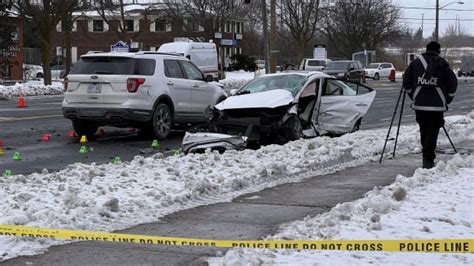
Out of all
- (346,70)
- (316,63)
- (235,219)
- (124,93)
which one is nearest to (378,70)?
(316,63)

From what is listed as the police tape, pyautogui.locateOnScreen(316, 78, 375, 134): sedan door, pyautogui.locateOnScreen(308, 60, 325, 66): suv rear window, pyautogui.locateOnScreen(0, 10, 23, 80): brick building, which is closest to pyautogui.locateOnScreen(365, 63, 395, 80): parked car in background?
pyautogui.locateOnScreen(308, 60, 325, 66): suv rear window

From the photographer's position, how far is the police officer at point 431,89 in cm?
901

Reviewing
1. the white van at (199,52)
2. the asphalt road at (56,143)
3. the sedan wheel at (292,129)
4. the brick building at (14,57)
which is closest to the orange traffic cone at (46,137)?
the asphalt road at (56,143)

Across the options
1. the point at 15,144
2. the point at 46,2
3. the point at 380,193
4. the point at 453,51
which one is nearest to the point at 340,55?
the point at 453,51

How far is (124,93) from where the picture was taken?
13.5m

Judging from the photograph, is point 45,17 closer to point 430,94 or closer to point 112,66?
point 112,66

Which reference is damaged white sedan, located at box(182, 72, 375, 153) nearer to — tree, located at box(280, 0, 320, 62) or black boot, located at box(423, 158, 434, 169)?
black boot, located at box(423, 158, 434, 169)

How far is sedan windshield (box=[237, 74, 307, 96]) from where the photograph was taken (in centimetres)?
1264

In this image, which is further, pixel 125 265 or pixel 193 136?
pixel 193 136

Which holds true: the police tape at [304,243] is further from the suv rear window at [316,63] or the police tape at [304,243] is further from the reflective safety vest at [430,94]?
the suv rear window at [316,63]

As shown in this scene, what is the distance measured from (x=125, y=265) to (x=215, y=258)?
2.24ft

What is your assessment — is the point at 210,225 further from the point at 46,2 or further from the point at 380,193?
the point at 46,2

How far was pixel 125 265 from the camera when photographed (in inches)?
198

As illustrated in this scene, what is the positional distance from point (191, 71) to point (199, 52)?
17.4m
